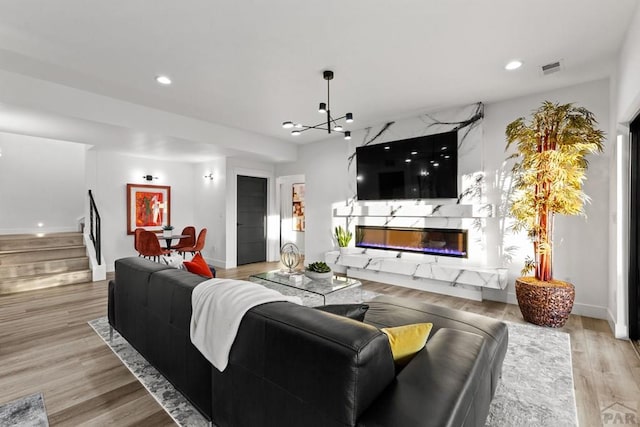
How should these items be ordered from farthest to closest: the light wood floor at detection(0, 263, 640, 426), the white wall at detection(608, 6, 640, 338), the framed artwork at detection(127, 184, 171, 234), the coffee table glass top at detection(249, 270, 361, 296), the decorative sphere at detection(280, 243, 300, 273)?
the framed artwork at detection(127, 184, 171, 234), the decorative sphere at detection(280, 243, 300, 273), the coffee table glass top at detection(249, 270, 361, 296), the white wall at detection(608, 6, 640, 338), the light wood floor at detection(0, 263, 640, 426)

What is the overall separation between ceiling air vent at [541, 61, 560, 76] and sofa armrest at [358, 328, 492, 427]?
3091 millimetres

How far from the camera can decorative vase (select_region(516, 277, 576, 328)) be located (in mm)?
3027

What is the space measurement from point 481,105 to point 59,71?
4.98 m

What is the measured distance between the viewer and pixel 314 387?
1.03 meters

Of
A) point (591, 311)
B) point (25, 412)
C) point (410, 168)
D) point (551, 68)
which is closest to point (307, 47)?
point (551, 68)

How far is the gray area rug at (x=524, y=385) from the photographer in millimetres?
1757

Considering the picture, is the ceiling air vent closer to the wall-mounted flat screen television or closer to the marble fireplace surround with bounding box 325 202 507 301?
the wall-mounted flat screen television

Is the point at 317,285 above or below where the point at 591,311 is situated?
above

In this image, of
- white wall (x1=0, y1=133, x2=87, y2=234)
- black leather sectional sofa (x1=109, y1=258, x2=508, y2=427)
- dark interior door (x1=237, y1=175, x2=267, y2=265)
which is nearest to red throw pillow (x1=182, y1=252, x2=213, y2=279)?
black leather sectional sofa (x1=109, y1=258, x2=508, y2=427)

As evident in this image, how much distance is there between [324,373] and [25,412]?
6.66 ft

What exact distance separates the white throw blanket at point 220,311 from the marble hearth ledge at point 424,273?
10.5ft

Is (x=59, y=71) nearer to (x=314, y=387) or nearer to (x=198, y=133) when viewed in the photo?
(x=198, y=133)

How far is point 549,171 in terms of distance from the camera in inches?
120

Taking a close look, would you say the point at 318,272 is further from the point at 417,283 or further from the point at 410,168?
the point at 410,168
